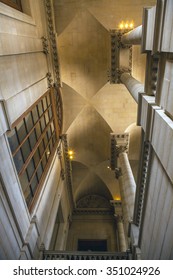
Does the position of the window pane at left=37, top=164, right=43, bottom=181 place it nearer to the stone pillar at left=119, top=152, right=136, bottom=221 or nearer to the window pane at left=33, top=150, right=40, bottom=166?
the window pane at left=33, top=150, right=40, bottom=166

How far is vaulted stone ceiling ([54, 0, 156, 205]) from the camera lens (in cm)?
929

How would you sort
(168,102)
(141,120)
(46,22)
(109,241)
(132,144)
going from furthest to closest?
(132,144)
(109,241)
(46,22)
(141,120)
(168,102)

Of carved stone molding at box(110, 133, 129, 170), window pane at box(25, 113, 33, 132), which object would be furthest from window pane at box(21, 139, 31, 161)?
carved stone molding at box(110, 133, 129, 170)

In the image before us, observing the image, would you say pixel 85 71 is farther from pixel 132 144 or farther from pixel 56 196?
pixel 56 196

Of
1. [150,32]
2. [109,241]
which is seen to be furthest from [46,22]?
[109,241]

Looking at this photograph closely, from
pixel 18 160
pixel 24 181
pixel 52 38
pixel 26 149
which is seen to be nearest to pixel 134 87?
pixel 26 149

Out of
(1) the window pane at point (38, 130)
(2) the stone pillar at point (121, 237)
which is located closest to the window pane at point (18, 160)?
(1) the window pane at point (38, 130)

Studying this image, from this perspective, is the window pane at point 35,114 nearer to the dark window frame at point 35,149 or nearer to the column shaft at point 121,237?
the dark window frame at point 35,149

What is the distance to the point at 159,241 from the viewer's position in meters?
3.49

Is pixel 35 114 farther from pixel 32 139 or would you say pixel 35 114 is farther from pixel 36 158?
pixel 36 158

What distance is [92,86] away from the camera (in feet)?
37.5

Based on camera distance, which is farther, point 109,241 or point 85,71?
point 109,241
